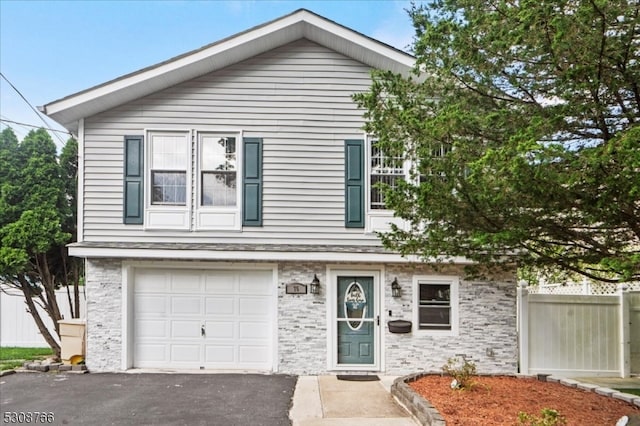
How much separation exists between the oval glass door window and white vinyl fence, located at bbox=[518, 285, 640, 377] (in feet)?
9.50

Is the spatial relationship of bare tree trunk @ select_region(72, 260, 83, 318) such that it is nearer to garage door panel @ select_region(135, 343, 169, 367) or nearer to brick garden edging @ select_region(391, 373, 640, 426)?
garage door panel @ select_region(135, 343, 169, 367)

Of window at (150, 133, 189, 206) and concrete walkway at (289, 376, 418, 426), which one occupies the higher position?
window at (150, 133, 189, 206)

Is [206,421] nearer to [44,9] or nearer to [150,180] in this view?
[150,180]

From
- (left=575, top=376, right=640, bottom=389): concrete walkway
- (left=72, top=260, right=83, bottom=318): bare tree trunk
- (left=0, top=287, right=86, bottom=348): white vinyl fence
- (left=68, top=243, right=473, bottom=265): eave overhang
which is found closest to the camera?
(left=575, top=376, right=640, bottom=389): concrete walkway

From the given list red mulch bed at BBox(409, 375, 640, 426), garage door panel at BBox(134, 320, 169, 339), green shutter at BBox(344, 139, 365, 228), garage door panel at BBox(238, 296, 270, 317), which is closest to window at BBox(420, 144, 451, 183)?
green shutter at BBox(344, 139, 365, 228)

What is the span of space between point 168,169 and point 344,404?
522cm

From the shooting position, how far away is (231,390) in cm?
695

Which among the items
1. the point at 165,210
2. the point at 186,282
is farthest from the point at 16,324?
the point at 165,210

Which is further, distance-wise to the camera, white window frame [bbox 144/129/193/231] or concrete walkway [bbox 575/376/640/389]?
white window frame [bbox 144/129/193/231]

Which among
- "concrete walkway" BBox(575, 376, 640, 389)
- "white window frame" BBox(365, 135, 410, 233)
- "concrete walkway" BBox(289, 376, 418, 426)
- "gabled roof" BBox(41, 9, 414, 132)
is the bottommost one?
"concrete walkway" BBox(575, 376, 640, 389)

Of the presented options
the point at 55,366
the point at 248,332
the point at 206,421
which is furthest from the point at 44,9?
the point at 206,421

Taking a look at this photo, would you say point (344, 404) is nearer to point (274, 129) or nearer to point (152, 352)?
point (152, 352)

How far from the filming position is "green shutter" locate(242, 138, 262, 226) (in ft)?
26.7

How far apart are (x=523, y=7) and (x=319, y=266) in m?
5.26
